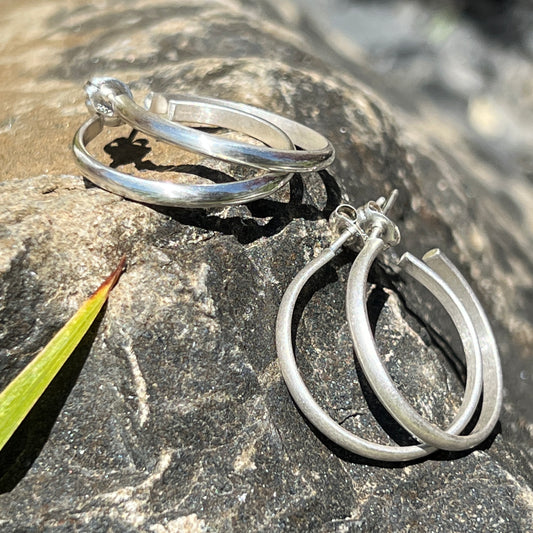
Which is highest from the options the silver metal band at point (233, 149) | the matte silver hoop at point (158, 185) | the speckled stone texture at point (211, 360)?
the silver metal band at point (233, 149)

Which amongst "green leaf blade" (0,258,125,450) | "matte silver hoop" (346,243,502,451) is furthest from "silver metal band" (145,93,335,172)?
"green leaf blade" (0,258,125,450)

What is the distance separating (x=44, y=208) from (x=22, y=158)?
0.44 m

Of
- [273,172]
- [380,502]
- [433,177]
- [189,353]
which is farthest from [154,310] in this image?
[433,177]

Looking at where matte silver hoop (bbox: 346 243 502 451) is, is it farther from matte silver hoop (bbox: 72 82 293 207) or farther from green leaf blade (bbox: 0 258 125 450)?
green leaf blade (bbox: 0 258 125 450)

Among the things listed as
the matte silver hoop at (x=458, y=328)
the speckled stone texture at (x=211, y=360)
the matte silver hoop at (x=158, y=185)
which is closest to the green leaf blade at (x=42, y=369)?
the speckled stone texture at (x=211, y=360)

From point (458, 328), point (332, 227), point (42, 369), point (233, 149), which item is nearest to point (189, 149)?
point (233, 149)

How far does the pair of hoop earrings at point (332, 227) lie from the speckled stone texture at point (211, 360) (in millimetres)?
75

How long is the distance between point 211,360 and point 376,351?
1.55 ft

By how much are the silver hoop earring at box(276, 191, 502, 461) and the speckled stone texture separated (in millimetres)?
70

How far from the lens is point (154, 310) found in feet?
5.09

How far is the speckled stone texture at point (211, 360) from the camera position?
1.41 m

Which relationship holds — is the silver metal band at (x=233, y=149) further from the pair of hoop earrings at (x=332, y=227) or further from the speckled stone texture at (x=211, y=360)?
the speckled stone texture at (x=211, y=360)

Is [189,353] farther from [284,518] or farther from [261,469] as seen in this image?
[284,518]

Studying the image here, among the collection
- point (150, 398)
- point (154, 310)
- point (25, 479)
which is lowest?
point (25, 479)
